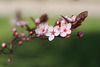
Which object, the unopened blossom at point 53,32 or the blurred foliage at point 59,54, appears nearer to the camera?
the unopened blossom at point 53,32

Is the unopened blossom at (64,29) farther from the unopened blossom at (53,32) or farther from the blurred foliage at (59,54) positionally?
the blurred foliage at (59,54)

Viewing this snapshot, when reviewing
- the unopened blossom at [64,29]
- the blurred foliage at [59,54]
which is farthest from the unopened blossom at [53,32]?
the blurred foliage at [59,54]

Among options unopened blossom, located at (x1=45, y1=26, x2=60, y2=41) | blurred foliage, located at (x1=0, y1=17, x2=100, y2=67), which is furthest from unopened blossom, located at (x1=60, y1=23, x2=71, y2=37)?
blurred foliage, located at (x1=0, y1=17, x2=100, y2=67)

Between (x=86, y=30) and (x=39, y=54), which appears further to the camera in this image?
(x=86, y=30)

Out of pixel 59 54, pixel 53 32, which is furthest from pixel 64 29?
pixel 59 54

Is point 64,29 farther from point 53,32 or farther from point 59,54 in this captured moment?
point 59,54

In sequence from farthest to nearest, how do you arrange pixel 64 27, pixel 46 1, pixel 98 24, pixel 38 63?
pixel 46 1
pixel 98 24
pixel 38 63
pixel 64 27

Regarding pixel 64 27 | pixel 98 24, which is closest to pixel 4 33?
pixel 98 24

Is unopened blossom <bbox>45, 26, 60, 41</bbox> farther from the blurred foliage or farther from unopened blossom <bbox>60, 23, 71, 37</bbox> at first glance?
the blurred foliage

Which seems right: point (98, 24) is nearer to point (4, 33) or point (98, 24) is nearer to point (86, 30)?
point (86, 30)
